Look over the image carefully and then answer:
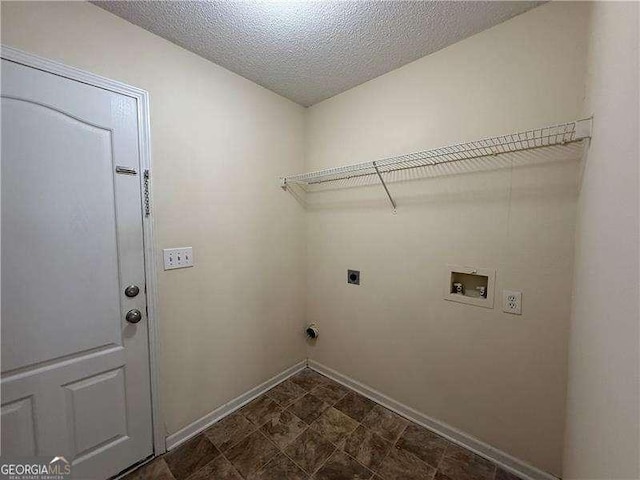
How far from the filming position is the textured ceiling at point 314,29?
126 centimetres

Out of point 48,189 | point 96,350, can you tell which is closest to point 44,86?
point 48,189

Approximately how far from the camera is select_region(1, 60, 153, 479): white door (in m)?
1.07

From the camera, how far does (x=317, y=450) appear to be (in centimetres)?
154

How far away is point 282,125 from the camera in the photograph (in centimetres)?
215

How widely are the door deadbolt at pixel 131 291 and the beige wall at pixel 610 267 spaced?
71.8 inches

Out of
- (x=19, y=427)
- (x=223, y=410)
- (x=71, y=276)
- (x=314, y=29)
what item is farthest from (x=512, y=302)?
(x=19, y=427)

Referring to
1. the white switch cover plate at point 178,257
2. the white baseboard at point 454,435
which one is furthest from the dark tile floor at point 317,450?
the white switch cover plate at point 178,257

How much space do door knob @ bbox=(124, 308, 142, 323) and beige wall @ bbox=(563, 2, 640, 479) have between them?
181 cm

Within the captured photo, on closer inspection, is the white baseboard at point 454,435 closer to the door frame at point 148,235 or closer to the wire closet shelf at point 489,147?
the door frame at point 148,235

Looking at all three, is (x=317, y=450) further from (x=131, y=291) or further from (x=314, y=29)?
(x=314, y=29)

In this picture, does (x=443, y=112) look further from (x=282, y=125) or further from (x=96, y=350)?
(x=96, y=350)

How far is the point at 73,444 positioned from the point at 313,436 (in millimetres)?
1279

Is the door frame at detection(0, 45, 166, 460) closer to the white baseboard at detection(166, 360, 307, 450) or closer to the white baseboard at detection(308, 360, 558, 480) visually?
the white baseboard at detection(166, 360, 307, 450)

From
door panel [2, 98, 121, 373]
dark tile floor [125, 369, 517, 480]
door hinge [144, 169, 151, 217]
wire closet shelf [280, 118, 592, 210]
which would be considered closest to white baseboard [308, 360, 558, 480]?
dark tile floor [125, 369, 517, 480]
